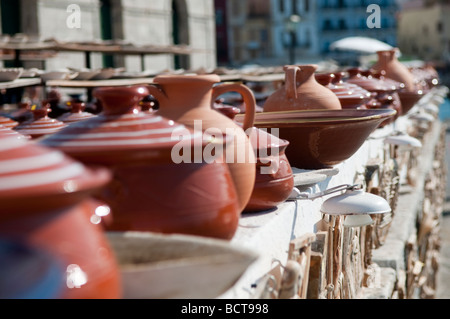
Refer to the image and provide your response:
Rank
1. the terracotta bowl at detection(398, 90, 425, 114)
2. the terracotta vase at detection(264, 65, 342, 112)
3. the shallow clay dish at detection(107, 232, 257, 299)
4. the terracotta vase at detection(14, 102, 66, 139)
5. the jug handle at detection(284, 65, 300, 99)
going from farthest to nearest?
the terracotta bowl at detection(398, 90, 425, 114) → the terracotta vase at detection(264, 65, 342, 112) → the jug handle at detection(284, 65, 300, 99) → the terracotta vase at detection(14, 102, 66, 139) → the shallow clay dish at detection(107, 232, 257, 299)

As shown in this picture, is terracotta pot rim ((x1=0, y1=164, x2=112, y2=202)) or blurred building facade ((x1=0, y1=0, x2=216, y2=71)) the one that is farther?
blurred building facade ((x1=0, y1=0, x2=216, y2=71))

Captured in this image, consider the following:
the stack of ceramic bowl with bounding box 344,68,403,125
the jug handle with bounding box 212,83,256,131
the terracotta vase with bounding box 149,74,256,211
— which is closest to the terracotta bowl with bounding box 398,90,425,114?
the stack of ceramic bowl with bounding box 344,68,403,125

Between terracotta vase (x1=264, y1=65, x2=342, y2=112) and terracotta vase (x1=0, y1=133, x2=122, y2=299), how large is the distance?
2.77 metres

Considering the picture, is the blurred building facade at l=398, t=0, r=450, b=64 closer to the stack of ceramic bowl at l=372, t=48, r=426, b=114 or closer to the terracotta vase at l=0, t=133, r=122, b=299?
the stack of ceramic bowl at l=372, t=48, r=426, b=114

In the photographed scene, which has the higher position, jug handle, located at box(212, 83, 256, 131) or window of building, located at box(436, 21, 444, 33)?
window of building, located at box(436, 21, 444, 33)

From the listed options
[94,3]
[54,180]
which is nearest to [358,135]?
[54,180]

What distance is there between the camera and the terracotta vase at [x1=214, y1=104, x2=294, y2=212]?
2.51 meters

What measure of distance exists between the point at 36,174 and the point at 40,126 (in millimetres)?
1913

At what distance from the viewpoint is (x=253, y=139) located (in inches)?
101

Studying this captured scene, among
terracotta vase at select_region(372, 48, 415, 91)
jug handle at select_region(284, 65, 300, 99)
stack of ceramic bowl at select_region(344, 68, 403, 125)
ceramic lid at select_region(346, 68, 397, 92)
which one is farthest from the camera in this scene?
terracotta vase at select_region(372, 48, 415, 91)

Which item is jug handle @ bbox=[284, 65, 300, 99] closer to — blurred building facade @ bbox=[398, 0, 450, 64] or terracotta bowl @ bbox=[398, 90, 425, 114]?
terracotta bowl @ bbox=[398, 90, 425, 114]

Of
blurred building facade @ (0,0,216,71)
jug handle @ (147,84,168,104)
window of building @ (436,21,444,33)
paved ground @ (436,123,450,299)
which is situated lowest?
paved ground @ (436,123,450,299)

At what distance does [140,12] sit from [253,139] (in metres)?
15.9

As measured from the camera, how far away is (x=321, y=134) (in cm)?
340
